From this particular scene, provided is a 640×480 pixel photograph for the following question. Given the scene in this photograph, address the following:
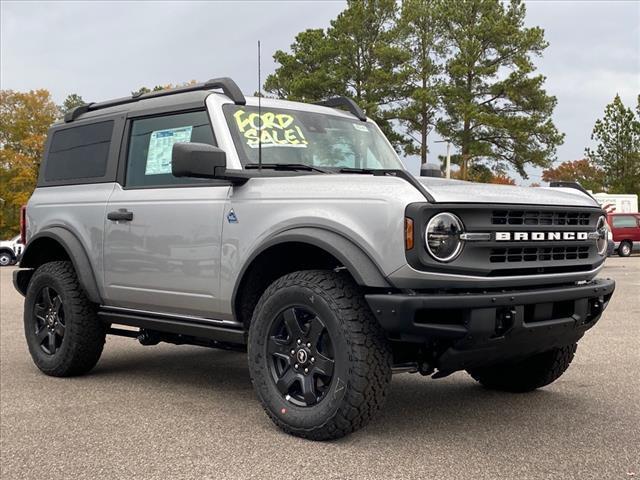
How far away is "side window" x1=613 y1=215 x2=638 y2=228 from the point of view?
3156 cm

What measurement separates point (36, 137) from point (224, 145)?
49.0m

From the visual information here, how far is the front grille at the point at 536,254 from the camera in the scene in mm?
4012

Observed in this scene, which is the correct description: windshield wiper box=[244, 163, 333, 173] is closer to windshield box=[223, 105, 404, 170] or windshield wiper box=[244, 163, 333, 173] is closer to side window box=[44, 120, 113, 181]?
windshield box=[223, 105, 404, 170]

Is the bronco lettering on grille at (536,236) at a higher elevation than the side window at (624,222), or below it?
higher

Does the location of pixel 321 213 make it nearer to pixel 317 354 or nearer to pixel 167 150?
pixel 317 354

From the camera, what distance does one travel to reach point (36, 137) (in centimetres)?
5041

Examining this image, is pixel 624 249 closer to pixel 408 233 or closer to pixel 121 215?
pixel 121 215

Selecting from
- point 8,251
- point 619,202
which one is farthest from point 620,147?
point 8,251

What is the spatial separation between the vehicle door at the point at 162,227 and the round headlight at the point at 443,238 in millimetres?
1543

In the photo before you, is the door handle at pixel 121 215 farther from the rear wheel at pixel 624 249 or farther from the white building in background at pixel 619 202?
the white building in background at pixel 619 202

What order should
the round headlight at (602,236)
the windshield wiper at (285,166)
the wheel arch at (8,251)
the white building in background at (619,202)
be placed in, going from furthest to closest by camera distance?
1. the white building in background at (619,202)
2. the wheel arch at (8,251)
3. the windshield wiper at (285,166)
4. the round headlight at (602,236)

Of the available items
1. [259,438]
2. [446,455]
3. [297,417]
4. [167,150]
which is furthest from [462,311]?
[167,150]

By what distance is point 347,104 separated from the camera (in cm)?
606

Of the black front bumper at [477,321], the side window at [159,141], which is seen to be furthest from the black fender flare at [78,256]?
the black front bumper at [477,321]
